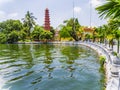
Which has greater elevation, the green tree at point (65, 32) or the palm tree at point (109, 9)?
the green tree at point (65, 32)

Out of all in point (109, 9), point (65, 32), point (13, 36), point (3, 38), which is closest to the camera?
point (109, 9)

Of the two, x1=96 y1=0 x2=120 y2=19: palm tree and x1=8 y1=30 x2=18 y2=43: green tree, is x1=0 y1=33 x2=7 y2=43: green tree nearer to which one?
x1=8 y1=30 x2=18 y2=43: green tree

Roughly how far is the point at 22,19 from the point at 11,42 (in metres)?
11.2

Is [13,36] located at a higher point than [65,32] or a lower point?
lower

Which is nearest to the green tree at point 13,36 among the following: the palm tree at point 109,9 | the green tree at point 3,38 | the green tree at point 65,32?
the green tree at point 3,38

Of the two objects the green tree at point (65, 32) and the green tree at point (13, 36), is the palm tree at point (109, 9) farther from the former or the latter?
the green tree at point (13, 36)

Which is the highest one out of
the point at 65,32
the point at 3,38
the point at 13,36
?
the point at 65,32

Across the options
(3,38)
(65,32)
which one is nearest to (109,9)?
(65,32)

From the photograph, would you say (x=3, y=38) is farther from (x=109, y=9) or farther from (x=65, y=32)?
(x=109, y=9)

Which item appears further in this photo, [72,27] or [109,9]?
[72,27]

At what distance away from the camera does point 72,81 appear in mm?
15727

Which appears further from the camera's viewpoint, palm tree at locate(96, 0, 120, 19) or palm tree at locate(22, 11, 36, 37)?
palm tree at locate(22, 11, 36, 37)

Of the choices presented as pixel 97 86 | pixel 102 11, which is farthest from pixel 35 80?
pixel 102 11

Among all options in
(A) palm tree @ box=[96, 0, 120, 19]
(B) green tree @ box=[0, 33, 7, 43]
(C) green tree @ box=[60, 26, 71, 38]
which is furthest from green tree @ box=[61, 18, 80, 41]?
(A) palm tree @ box=[96, 0, 120, 19]
